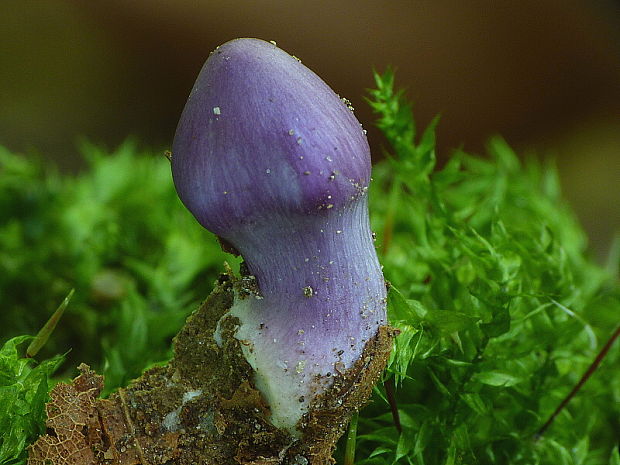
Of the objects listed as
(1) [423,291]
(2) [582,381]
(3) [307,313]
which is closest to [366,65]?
(1) [423,291]

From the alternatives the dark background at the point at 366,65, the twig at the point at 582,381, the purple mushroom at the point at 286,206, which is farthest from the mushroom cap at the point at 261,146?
the dark background at the point at 366,65

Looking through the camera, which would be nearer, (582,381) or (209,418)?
(209,418)

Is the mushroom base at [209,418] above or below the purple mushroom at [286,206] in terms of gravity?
below

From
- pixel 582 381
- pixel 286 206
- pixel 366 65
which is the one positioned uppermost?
pixel 286 206

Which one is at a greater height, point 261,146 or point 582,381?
point 261,146

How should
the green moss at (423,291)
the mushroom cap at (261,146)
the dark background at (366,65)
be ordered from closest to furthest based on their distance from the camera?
the mushroom cap at (261,146), the green moss at (423,291), the dark background at (366,65)

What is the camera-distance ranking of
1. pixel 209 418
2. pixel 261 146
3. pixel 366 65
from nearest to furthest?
pixel 261 146 → pixel 209 418 → pixel 366 65

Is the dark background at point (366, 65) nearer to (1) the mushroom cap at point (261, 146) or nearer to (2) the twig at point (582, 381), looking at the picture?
(2) the twig at point (582, 381)

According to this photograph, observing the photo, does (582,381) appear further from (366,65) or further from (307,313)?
(366,65)
